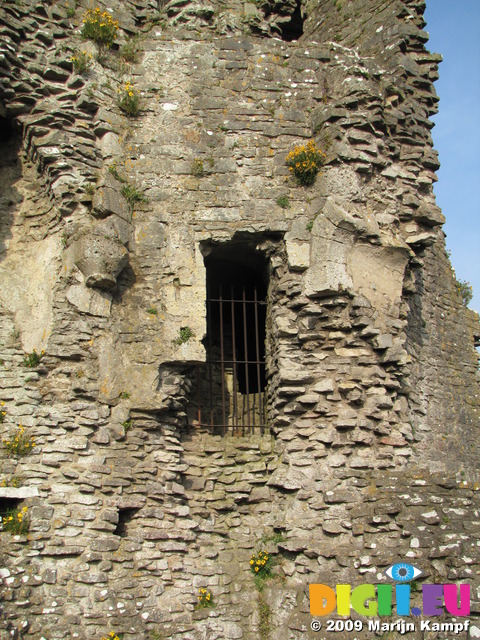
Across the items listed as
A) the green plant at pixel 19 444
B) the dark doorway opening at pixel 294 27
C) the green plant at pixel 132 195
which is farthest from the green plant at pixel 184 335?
the dark doorway opening at pixel 294 27

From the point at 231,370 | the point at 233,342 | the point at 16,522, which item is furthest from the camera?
the point at 231,370

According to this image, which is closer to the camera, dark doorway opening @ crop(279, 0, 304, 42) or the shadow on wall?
the shadow on wall

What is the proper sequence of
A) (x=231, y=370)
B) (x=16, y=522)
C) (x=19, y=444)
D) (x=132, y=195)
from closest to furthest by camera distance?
(x=16, y=522)
(x=19, y=444)
(x=132, y=195)
(x=231, y=370)

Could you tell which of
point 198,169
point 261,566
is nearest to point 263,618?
point 261,566

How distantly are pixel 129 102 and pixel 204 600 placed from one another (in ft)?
18.9

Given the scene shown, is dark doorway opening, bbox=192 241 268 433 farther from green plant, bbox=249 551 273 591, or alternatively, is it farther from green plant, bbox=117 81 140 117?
green plant, bbox=117 81 140 117

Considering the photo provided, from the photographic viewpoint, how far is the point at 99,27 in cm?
927

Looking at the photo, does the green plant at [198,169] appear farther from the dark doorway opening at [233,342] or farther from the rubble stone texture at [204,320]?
the dark doorway opening at [233,342]

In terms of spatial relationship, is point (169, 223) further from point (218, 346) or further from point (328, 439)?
point (328, 439)

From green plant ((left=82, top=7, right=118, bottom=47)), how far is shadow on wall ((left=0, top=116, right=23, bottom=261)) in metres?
1.50

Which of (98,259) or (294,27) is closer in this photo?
(98,259)

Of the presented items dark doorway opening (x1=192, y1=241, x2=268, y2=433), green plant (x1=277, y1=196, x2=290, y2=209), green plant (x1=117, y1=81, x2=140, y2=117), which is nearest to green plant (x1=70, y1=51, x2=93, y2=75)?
green plant (x1=117, y1=81, x2=140, y2=117)

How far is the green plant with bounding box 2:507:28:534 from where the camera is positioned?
713 centimetres

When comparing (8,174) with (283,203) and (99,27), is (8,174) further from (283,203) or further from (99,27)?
(283,203)
